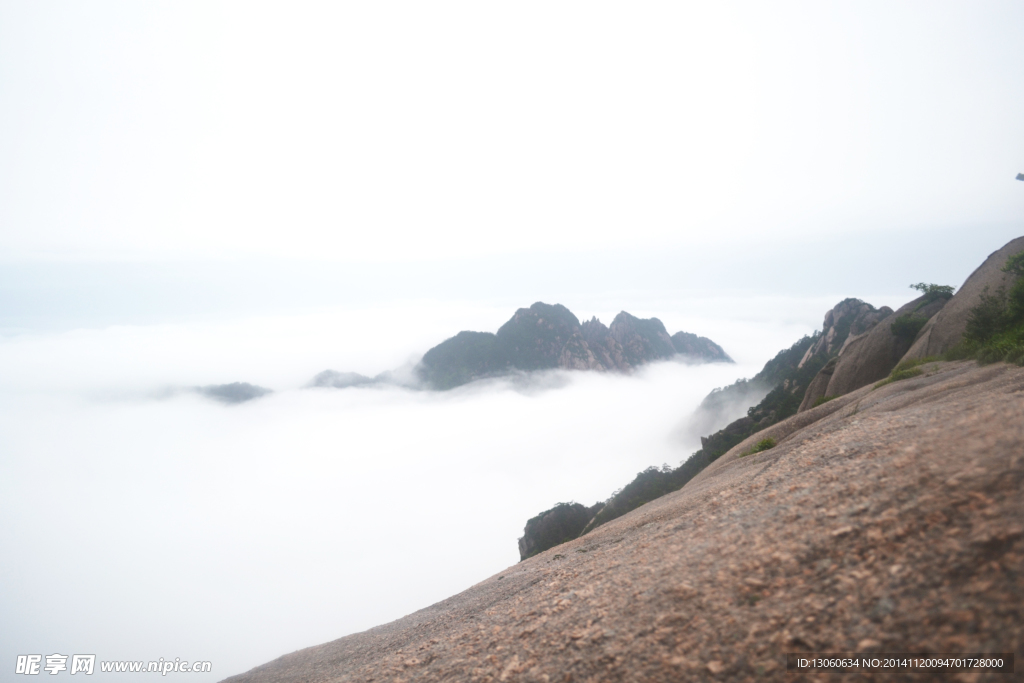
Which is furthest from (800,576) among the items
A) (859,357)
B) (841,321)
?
(841,321)

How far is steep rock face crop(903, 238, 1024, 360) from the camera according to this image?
79.4 feet

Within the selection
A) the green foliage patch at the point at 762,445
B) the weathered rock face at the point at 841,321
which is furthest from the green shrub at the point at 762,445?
the weathered rock face at the point at 841,321

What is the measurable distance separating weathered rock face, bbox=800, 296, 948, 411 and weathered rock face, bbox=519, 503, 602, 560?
25.1 m

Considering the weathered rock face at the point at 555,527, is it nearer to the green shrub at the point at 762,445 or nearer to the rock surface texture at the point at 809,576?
the green shrub at the point at 762,445

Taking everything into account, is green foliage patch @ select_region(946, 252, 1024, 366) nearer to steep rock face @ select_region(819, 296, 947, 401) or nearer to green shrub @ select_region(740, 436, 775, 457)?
green shrub @ select_region(740, 436, 775, 457)

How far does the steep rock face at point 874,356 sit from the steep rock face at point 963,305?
385 cm

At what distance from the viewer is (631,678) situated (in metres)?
5.94

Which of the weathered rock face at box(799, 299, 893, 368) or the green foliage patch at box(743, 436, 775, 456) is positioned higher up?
the weathered rock face at box(799, 299, 893, 368)

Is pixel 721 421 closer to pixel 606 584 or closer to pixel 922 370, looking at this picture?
pixel 922 370

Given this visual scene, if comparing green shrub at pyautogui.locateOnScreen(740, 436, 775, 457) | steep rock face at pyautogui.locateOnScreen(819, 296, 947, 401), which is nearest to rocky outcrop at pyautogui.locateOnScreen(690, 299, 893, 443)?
steep rock face at pyautogui.locateOnScreen(819, 296, 947, 401)

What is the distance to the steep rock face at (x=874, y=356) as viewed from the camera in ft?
108

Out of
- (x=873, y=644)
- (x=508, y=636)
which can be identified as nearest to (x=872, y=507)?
(x=873, y=644)

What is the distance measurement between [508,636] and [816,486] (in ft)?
22.5

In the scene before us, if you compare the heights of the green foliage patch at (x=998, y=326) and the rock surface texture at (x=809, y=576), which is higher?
the green foliage patch at (x=998, y=326)
